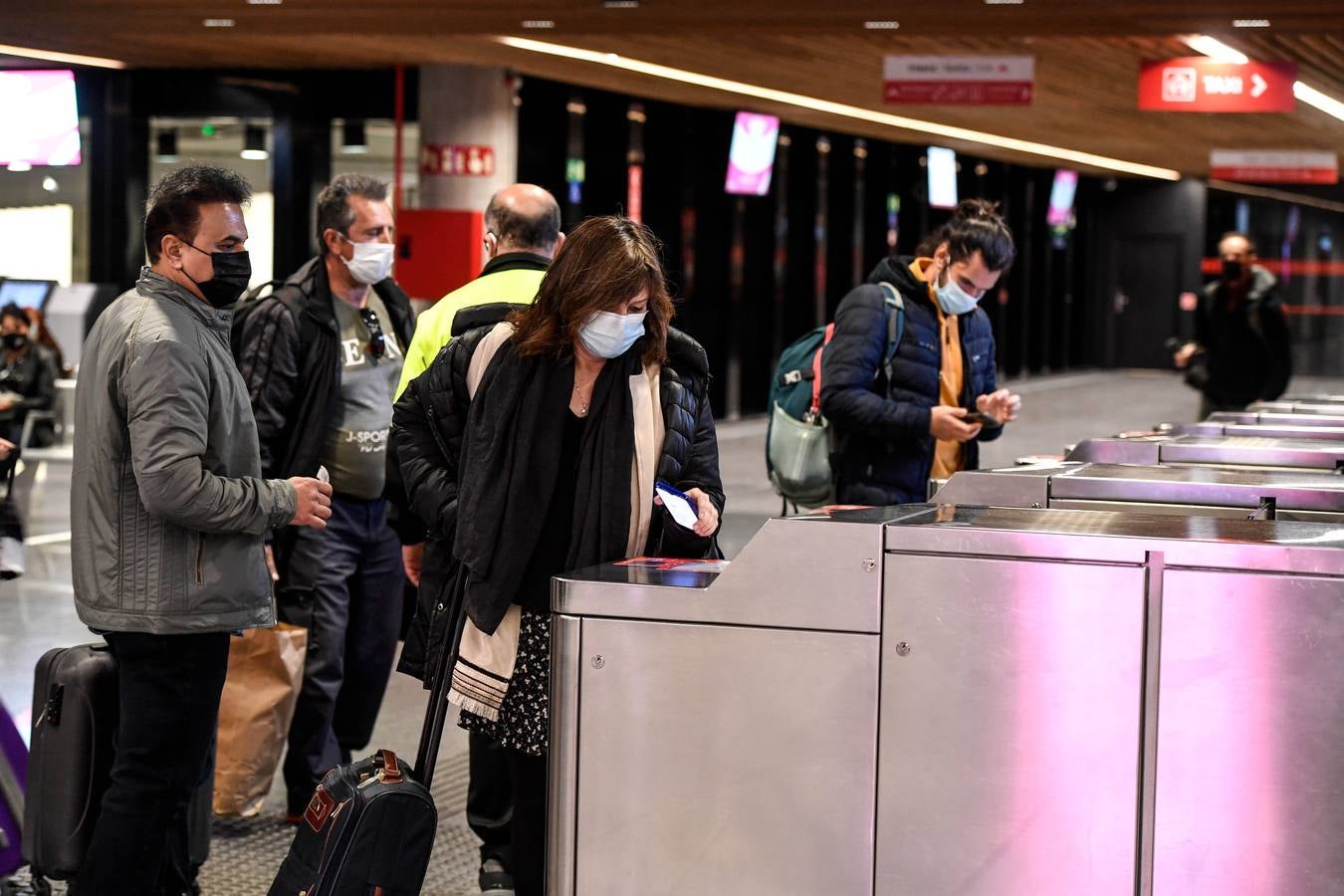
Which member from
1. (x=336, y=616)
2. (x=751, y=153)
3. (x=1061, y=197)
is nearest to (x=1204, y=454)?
(x=336, y=616)

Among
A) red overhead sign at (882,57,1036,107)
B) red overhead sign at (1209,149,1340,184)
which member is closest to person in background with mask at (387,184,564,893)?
red overhead sign at (882,57,1036,107)

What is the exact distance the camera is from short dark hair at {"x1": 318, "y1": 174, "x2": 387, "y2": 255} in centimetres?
429

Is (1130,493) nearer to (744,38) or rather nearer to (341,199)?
(341,199)

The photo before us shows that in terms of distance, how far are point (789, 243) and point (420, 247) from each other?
20.7 ft

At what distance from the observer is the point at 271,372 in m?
4.14

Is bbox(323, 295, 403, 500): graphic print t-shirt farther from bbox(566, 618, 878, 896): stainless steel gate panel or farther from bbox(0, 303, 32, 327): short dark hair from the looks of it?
bbox(0, 303, 32, 327): short dark hair

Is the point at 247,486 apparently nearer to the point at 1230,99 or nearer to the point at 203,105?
the point at 1230,99

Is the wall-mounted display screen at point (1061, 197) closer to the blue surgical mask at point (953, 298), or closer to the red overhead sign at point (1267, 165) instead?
the red overhead sign at point (1267, 165)

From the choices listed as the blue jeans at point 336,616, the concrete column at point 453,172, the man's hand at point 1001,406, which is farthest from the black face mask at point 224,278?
the concrete column at point 453,172

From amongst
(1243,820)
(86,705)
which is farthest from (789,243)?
(1243,820)

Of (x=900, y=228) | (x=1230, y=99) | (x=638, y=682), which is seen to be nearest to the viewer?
(x=638, y=682)

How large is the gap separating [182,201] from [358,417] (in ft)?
4.04

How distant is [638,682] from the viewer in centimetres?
233

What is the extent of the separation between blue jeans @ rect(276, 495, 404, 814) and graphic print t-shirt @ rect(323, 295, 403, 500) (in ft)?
0.25
